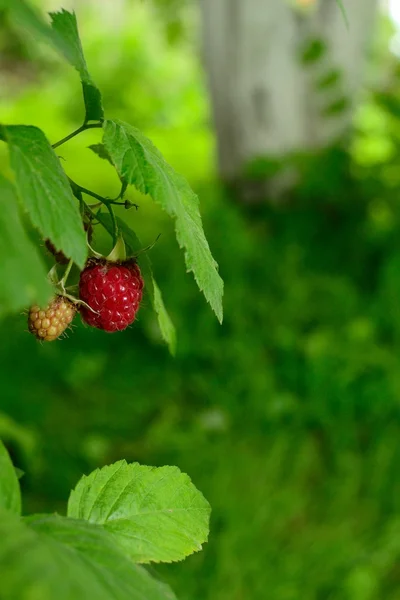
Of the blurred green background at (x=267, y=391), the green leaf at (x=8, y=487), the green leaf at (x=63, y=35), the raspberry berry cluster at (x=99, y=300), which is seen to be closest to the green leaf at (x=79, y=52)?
the green leaf at (x=63, y=35)

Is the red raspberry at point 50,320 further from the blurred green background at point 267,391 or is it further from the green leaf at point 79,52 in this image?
the blurred green background at point 267,391

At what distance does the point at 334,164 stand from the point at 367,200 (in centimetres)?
22

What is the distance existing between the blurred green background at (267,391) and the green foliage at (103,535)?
3.30ft

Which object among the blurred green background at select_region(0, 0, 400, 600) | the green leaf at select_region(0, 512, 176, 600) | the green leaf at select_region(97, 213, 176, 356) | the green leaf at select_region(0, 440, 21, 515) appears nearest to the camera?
the green leaf at select_region(0, 512, 176, 600)

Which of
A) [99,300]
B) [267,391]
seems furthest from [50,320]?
[267,391]

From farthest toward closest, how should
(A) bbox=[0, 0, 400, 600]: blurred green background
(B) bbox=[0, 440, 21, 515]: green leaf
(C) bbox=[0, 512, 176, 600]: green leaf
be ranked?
(A) bbox=[0, 0, 400, 600]: blurred green background → (B) bbox=[0, 440, 21, 515]: green leaf → (C) bbox=[0, 512, 176, 600]: green leaf

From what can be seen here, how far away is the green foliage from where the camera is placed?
1.21ft

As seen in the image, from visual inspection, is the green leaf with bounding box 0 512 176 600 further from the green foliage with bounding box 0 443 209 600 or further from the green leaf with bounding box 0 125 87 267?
the green leaf with bounding box 0 125 87 267

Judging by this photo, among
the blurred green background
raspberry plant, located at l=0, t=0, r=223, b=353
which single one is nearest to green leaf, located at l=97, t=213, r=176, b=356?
raspberry plant, located at l=0, t=0, r=223, b=353

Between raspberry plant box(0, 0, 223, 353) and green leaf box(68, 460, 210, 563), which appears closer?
raspberry plant box(0, 0, 223, 353)

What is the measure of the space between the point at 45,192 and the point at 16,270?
0.32 ft

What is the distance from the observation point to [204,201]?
2.79 metres

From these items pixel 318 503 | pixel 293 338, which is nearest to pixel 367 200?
pixel 293 338

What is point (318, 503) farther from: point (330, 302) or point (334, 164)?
point (334, 164)
